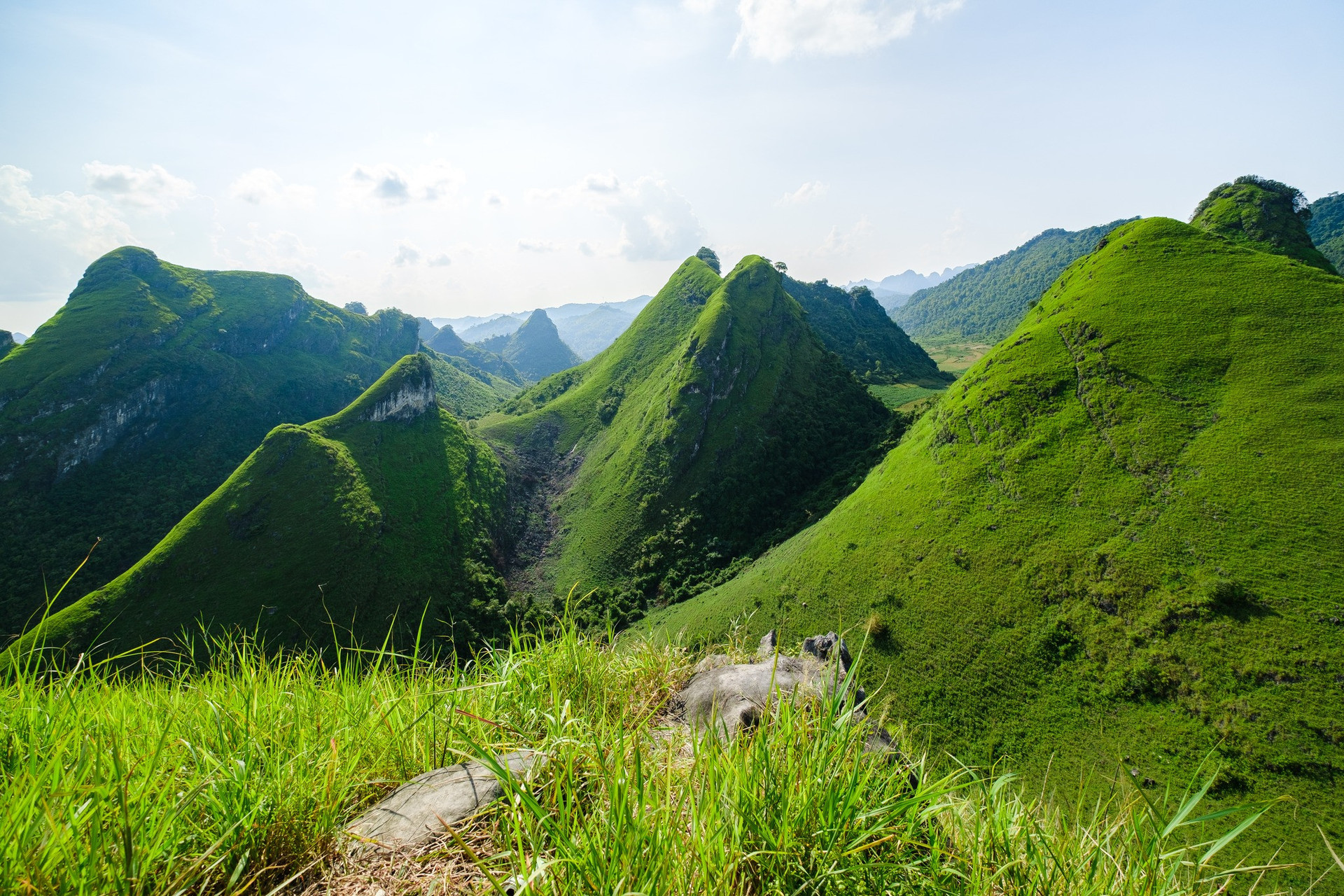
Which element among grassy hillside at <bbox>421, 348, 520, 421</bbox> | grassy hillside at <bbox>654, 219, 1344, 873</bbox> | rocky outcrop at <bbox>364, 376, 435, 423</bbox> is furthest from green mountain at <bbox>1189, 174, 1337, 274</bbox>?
grassy hillside at <bbox>421, 348, 520, 421</bbox>

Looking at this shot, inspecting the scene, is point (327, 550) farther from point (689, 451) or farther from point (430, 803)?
point (430, 803)

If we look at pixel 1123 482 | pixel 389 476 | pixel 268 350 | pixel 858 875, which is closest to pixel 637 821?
pixel 858 875

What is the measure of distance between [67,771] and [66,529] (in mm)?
109236

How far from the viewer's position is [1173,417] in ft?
145

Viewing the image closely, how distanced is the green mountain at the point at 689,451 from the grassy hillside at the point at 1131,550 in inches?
583

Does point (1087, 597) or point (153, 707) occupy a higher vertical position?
point (153, 707)

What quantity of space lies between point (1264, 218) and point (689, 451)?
80557mm

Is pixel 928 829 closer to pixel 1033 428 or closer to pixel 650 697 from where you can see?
pixel 650 697

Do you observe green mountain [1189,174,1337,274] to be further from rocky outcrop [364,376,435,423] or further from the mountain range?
rocky outcrop [364,376,435,423]

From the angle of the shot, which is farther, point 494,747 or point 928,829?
point 494,747

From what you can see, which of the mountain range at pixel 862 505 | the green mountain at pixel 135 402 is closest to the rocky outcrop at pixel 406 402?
the mountain range at pixel 862 505

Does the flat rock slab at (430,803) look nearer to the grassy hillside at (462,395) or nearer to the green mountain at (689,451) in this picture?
the green mountain at (689,451)

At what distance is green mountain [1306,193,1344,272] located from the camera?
427ft

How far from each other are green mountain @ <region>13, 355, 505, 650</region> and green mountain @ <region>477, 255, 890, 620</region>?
37.2 ft
